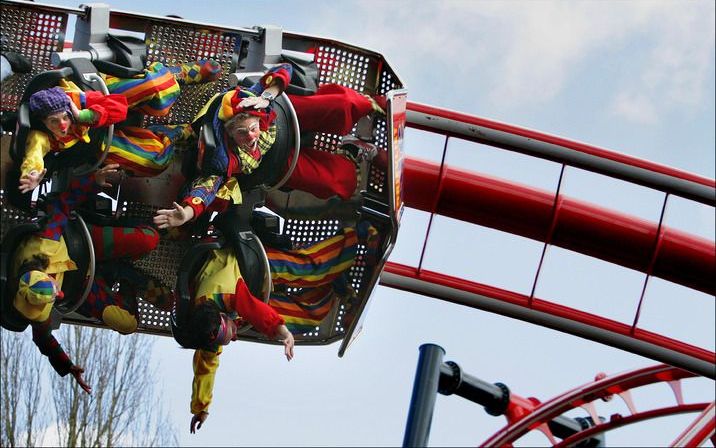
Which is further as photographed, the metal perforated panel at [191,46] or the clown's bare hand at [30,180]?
the metal perforated panel at [191,46]

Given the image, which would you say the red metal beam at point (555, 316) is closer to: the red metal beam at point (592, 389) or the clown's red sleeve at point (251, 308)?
the red metal beam at point (592, 389)

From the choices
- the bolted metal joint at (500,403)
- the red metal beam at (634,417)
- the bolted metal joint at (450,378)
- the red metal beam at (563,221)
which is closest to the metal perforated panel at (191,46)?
the red metal beam at (563,221)

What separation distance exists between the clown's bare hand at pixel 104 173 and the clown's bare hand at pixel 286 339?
98 cm

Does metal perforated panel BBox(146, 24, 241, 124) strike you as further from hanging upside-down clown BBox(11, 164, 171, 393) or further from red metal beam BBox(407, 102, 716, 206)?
red metal beam BBox(407, 102, 716, 206)

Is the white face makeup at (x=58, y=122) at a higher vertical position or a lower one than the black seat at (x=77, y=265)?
higher

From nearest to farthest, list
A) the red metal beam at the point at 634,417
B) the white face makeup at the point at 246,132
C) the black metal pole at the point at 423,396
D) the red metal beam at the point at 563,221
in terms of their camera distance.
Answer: the black metal pole at the point at 423,396
the white face makeup at the point at 246,132
the red metal beam at the point at 563,221
the red metal beam at the point at 634,417

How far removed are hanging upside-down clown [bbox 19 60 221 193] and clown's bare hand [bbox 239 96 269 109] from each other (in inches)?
6.5

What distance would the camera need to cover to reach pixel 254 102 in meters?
5.90

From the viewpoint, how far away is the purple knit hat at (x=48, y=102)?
5590 mm

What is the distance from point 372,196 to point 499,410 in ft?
4.76

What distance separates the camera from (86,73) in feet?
18.8

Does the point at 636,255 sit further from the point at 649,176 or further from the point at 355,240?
the point at 355,240

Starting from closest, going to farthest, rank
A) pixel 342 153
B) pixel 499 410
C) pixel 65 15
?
pixel 65 15 < pixel 342 153 < pixel 499 410

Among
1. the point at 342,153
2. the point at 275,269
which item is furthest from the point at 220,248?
the point at 342,153
